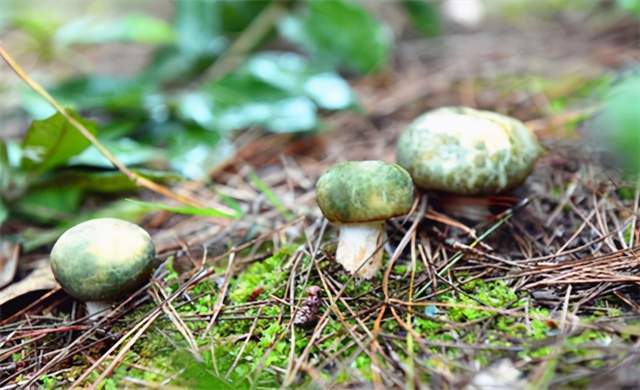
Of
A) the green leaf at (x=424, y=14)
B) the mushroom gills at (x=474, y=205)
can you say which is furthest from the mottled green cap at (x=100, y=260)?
the green leaf at (x=424, y=14)

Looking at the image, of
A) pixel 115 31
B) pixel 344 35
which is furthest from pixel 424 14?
pixel 115 31

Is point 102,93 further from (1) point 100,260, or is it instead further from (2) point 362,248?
(2) point 362,248

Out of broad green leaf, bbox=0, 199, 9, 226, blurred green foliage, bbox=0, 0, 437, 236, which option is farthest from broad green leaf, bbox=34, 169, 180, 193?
broad green leaf, bbox=0, 199, 9, 226

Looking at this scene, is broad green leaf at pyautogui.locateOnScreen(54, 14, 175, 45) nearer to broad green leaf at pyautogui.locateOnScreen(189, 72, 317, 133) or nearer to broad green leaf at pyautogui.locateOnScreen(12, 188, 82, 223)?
broad green leaf at pyautogui.locateOnScreen(189, 72, 317, 133)

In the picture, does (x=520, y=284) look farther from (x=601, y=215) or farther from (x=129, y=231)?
(x=129, y=231)

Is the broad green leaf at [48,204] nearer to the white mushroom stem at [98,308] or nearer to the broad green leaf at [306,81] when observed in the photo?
the white mushroom stem at [98,308]
